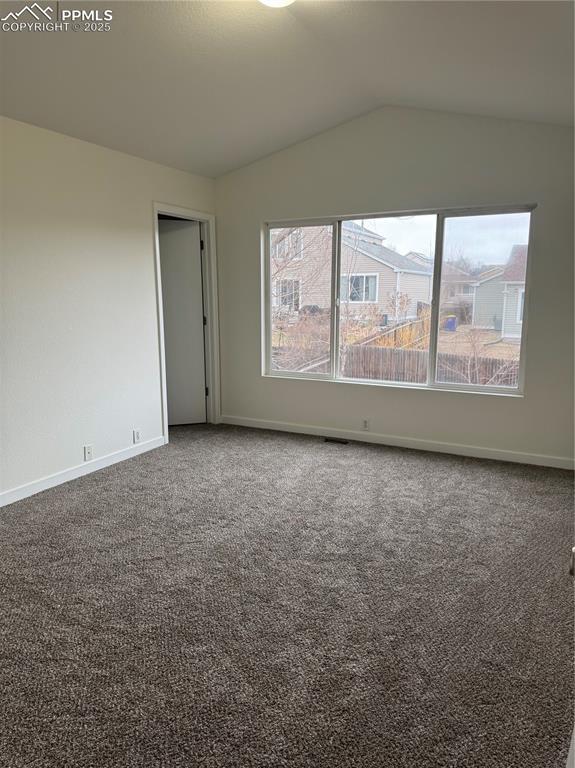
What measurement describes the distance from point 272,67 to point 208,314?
2591 mm

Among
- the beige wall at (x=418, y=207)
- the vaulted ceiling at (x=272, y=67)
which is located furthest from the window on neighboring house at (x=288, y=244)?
the vaulted ceiling at (x=272, y=67)

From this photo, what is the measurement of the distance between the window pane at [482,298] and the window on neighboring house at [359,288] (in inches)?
25.6

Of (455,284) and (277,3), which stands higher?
(277,3)

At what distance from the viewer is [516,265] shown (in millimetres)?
4070

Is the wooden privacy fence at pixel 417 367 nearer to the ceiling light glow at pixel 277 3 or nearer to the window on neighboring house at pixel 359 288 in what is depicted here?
the window on neighboring house at pixel 359 288

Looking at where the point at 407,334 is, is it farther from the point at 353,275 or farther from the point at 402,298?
the point at 353,275

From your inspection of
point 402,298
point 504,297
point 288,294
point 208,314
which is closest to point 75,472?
point 208,314

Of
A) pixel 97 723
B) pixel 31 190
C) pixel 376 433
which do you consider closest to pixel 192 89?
pixel 31 190

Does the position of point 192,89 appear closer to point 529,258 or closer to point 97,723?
point 529,258

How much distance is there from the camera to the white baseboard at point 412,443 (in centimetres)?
415

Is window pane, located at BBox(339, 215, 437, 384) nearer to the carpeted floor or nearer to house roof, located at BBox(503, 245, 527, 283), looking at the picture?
house roof, located at BBox(503, 245, 527, 283)

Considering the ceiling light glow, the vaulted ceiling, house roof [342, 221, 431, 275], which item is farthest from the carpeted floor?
the ceiling light glow

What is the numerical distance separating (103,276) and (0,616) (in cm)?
264

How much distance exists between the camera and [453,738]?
163cm
